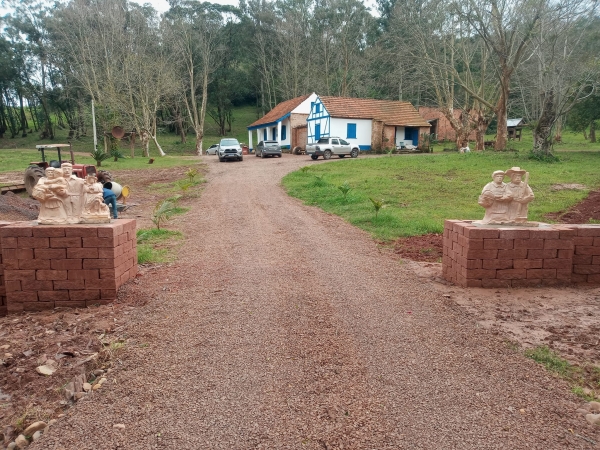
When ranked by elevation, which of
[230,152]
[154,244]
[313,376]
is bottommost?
[313,376]

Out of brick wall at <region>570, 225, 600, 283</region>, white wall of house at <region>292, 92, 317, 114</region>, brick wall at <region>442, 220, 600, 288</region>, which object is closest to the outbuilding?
white wall of house at <region>292, 92, 317, 114</region>

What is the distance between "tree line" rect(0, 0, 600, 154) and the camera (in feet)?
69.7

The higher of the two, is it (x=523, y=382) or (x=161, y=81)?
(x=161, y=81)

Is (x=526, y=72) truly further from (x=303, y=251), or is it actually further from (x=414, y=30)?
(x=303, y=251)

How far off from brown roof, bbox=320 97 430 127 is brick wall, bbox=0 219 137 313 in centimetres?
2790

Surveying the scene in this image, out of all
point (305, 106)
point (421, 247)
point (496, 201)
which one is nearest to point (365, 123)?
point (305, 106)

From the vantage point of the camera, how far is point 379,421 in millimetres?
2938

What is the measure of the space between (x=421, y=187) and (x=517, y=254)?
9.53 meters

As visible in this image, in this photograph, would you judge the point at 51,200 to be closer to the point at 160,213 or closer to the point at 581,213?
the point at 160,213

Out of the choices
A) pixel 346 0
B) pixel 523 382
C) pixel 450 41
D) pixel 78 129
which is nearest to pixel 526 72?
pixel 450 41

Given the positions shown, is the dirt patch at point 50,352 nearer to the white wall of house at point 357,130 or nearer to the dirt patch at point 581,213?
the dirt patch at point 581,213

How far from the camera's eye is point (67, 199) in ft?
18.2

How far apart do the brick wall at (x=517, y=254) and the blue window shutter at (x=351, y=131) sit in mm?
27466

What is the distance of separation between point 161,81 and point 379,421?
34.9 m
